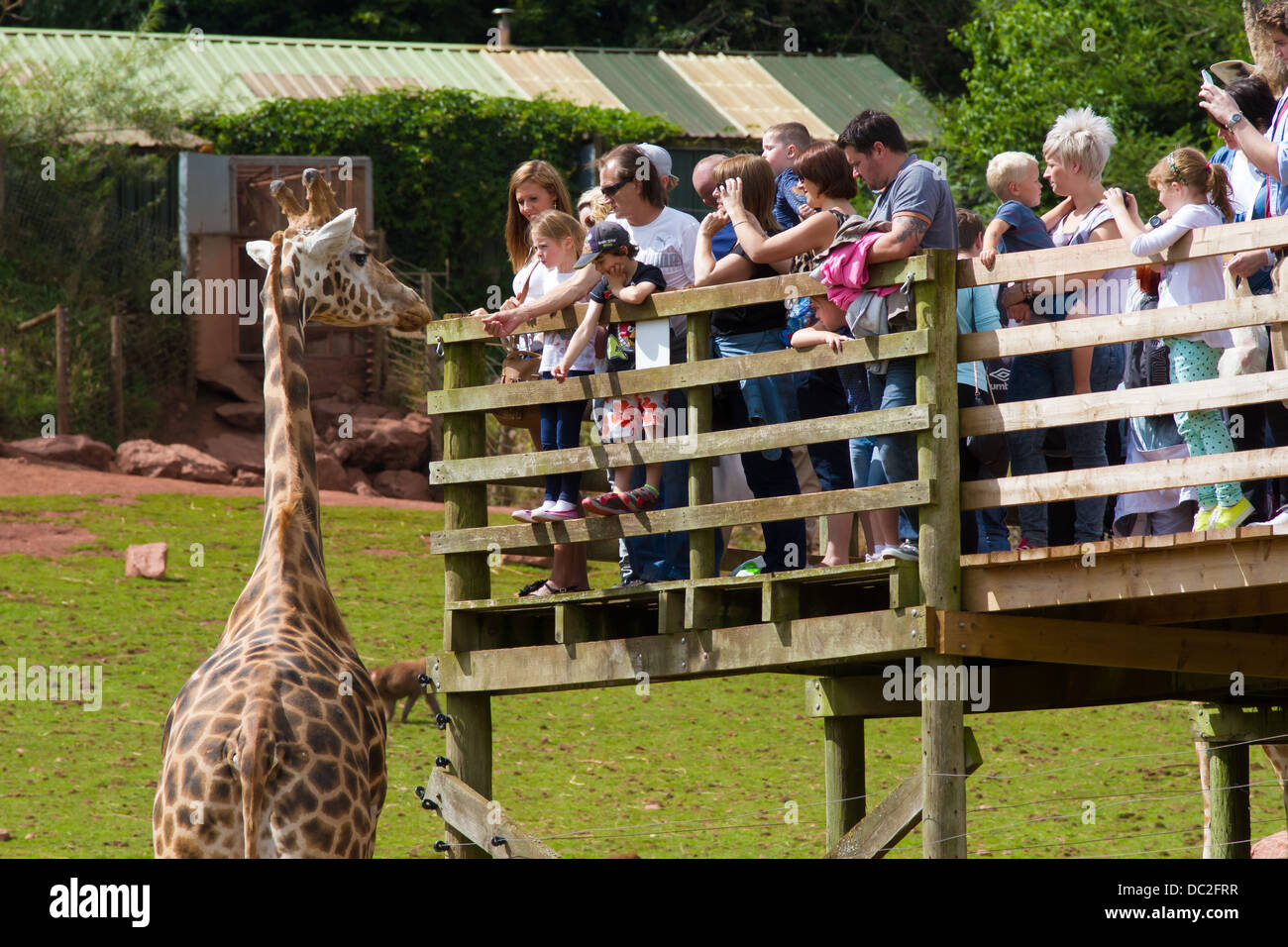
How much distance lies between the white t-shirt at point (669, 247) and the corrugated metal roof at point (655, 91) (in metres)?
21.1

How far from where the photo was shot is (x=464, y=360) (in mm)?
9219


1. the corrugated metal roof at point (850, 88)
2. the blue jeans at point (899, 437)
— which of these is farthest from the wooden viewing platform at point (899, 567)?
the corrugated metal roof at point (850, 88)

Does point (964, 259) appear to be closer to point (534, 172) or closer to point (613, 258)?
point (613, 258)

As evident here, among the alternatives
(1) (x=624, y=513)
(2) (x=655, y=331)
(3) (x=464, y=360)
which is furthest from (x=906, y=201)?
(3) (x=464, y=360)

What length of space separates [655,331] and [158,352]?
61.5 feet

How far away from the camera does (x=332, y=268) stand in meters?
9.59

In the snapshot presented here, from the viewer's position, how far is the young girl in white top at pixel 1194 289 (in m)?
7.58

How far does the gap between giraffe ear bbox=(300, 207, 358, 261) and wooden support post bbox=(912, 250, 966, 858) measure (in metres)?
3.12

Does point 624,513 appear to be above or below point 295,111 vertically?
below

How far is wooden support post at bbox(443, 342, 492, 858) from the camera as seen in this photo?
9250mm

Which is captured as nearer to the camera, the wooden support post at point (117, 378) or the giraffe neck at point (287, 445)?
the giraffe neck at point (287, 445)

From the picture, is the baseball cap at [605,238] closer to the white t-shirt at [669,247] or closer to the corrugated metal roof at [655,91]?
the white t-shirt at [669,247]
